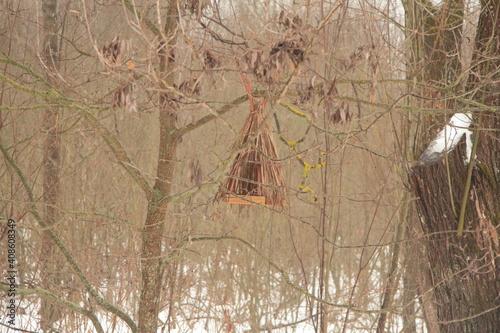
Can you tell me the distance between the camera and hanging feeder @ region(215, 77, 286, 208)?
8.96 ft

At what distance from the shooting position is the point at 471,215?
3.11 metres

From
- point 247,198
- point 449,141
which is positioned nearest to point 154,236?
point 247,198

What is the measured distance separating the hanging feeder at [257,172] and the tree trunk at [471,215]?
3.13 ft

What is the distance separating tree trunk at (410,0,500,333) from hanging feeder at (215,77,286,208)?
955 millimetres

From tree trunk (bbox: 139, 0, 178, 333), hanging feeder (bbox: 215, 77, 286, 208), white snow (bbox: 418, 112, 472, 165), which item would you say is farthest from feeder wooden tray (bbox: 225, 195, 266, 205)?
white snow (bbox: 418, 112, 472, 165)

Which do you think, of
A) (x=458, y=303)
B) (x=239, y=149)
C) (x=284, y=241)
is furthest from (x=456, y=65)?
(x=284, y=241)

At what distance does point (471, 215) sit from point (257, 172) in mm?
1269

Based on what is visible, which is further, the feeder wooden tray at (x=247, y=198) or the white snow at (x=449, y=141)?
the white snow at (x=449, y=141)

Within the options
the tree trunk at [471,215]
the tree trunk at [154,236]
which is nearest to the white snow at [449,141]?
the tree trunk at [471,215]

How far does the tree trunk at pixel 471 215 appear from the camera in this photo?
303cm

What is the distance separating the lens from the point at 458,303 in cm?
314

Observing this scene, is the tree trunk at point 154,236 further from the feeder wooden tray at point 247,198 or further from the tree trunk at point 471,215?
the tree trunk at point 471,215

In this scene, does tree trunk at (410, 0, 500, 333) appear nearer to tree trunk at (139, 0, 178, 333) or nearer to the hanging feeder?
the hanging feeder

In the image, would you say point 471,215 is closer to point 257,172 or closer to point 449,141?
point 449,141
